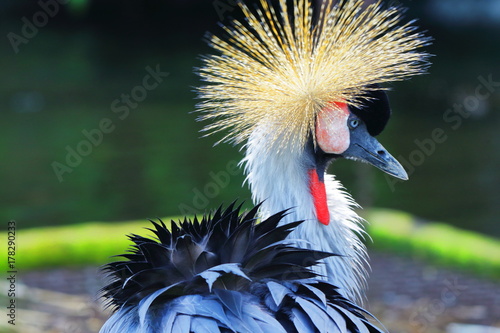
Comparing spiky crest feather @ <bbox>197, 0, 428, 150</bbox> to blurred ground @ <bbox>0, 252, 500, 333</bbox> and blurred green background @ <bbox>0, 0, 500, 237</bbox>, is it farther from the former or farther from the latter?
blurred green background @ <bbox>0, 0, 500, 237</bbox>

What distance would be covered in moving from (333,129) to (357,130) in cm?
12

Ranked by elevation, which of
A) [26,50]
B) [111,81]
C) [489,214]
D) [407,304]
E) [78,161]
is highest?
[26,50]

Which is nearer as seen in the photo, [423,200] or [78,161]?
[423,200]

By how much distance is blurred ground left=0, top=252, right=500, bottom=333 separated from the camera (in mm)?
3625

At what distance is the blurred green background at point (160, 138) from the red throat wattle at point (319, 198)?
2.00 meters

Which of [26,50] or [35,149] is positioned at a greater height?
[26,50]

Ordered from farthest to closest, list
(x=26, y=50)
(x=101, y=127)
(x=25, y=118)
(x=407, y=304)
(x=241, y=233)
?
(x=26, y=50) < (x=25, y=118) < (x=101, y=127) < (x=407, y=304) < (x=241, y=233)

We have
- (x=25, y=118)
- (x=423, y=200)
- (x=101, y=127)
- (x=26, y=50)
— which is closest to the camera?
(x=423, y=200)

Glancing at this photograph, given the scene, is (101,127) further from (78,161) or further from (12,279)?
(12,279)

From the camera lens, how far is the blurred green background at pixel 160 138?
5832mm

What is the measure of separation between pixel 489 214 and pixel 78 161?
3.67 m

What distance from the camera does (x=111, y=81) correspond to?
11352 millimetres

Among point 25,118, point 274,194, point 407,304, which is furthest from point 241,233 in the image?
point 25,118

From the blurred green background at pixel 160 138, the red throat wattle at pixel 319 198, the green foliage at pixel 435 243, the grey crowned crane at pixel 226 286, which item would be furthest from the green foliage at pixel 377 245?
the grey crowned crane at pixel 226 286
